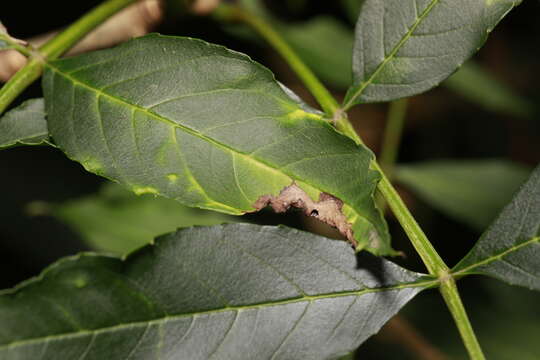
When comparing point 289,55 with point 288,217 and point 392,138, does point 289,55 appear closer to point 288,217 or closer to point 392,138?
point 392,138

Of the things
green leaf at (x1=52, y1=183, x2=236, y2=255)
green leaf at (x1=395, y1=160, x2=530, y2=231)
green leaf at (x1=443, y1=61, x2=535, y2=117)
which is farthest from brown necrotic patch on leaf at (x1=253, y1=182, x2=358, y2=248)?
green leaf at (x1=443, y1=61, x2=535, y2=117)

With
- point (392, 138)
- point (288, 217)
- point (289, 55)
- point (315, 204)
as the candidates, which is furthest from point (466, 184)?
point (315, 204)

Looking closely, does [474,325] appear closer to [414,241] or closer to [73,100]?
[414,241]

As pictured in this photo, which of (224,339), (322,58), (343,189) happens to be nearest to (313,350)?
(224,339)

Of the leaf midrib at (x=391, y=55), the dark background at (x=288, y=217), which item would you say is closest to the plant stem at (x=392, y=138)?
the dark background at (x=288, y=217)

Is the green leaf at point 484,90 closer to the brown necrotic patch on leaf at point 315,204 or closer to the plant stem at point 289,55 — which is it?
the plant stem at point 289,55
